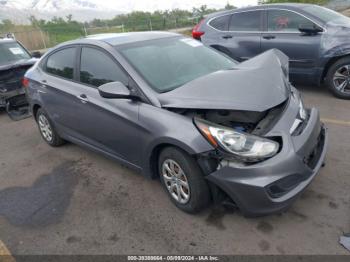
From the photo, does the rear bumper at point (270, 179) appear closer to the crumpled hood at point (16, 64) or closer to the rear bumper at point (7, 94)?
the rear bumper at point (7, 94)

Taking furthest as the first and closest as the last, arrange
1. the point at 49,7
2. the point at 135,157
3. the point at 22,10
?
the point at 49,7
the point at 22,10
the point at 135,157

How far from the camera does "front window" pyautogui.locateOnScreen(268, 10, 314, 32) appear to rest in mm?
5770

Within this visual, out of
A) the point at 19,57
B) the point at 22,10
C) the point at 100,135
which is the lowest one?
the point at 100,135

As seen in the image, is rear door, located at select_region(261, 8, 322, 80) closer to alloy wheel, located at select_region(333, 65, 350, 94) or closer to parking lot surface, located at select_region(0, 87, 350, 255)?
alloy wheel, located at select_region(333, 65, 350, 94)

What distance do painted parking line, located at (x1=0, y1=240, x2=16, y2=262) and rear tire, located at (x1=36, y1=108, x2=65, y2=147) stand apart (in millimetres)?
2075

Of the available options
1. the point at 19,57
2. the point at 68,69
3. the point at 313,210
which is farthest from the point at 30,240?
the point at 19,57

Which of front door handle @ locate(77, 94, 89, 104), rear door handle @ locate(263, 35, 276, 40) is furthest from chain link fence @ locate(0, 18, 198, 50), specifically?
front door handle @ locate(77, 94, 89, 104)

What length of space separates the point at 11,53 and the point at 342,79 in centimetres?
707

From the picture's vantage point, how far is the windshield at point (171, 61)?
320 cm

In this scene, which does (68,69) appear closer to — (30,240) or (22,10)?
(30,240)

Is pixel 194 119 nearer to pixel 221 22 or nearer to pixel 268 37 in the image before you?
pixel 268 37

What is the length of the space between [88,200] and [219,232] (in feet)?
4.96

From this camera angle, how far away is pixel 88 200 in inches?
136

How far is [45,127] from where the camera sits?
489cm
